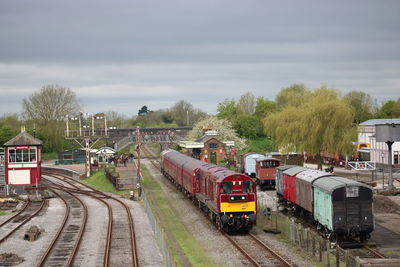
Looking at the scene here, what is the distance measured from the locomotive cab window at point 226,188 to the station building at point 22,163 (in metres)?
28.2

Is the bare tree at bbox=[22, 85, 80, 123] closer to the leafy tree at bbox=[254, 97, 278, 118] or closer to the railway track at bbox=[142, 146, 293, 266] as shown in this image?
the leafy tree at bbox=[254, 97, 278, 118]

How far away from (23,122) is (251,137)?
47234 mm

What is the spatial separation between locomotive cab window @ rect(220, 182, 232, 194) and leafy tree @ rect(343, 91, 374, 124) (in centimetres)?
9011

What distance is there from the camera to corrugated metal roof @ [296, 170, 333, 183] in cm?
3285

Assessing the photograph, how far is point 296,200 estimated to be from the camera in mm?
36781

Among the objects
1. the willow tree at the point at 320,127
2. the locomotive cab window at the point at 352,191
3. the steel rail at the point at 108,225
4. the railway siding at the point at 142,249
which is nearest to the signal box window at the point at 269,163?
the willow tree at the point at 320,127

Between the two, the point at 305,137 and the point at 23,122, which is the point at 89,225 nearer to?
the point at 305,137

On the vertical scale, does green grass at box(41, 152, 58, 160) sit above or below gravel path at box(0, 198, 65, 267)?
above

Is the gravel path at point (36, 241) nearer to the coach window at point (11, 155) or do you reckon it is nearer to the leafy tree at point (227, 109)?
the coach window at point (11, 155)

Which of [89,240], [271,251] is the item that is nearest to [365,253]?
[271,251]

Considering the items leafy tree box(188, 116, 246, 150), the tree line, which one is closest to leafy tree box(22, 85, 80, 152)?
the tree line

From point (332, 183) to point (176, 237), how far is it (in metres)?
9.09

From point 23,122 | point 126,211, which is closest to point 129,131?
point 23,122

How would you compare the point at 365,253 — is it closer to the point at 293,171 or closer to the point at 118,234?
the point at 293,171
